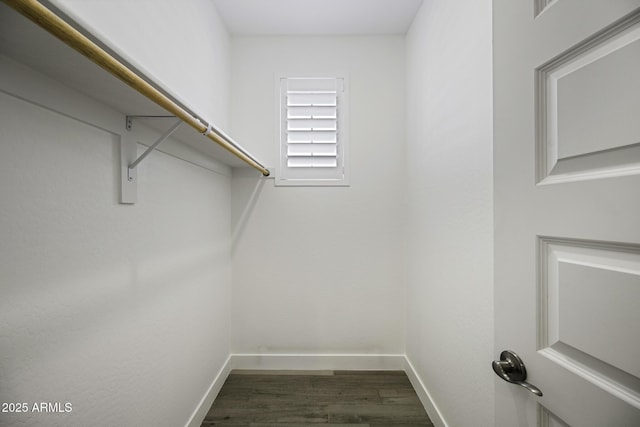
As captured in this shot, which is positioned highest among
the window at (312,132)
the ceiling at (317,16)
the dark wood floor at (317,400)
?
the ceiling at (317,16)

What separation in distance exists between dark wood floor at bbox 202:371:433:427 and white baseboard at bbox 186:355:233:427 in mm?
32

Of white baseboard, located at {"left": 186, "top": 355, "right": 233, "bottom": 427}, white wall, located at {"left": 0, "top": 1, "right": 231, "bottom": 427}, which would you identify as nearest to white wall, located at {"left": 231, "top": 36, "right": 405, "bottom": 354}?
white baseboard, located at {"left": 186, "top": 355, "right": 233, "bottom": 427}

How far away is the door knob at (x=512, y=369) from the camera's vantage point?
599 millimetres

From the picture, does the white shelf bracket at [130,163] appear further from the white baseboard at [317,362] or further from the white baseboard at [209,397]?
the white baseboard at [317,362]

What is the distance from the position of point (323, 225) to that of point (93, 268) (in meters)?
1.47

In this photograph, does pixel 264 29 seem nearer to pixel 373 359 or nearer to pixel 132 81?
pixel 132 81

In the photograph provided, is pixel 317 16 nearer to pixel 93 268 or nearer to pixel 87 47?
pixel 87 47

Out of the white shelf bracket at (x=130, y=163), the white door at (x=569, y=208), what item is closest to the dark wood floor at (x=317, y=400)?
the white door at (x=569, y=208)

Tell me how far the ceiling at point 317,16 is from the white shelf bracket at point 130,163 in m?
1.29

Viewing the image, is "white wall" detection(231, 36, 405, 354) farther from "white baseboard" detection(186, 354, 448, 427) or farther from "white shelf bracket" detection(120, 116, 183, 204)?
"white shelf bracket" detection(120, 116, 183, 204)

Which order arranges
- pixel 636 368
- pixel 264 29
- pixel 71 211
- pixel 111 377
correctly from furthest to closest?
pixel 264 29
pixel 111 377
pixel 71 211
pixel 636 368

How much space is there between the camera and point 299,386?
74.5 inches

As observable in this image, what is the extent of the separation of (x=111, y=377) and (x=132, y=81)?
2.92 ft

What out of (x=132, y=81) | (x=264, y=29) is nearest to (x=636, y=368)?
(x=132, y=81)
